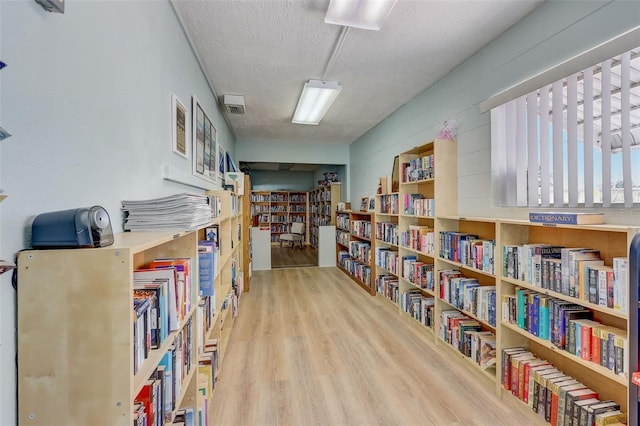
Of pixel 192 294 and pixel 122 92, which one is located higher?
pixel 122 92

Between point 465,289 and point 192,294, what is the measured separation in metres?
2.28

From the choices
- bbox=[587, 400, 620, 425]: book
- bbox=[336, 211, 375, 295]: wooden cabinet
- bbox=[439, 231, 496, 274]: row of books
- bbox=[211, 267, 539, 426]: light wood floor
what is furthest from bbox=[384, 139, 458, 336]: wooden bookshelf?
bbox=[587, 400, 620, 425]: book

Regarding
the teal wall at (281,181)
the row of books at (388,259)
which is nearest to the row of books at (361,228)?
the row of books at (388,259)

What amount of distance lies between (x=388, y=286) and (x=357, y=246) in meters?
1.34

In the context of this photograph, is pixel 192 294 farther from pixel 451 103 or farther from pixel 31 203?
pixel 451 103

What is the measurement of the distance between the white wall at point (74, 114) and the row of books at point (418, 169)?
8.40ft

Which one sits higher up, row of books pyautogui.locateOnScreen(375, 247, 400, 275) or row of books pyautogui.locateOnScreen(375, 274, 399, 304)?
row of books pyautogui.locateOnScreen(375, 247, 400, 275)

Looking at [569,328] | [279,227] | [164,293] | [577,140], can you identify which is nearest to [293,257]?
[279,227]

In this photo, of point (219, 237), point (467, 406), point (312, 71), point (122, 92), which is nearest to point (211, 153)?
point (219, 237)

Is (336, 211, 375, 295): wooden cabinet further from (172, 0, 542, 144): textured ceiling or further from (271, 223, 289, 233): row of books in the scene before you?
(271, 223, 289, 233): row of books

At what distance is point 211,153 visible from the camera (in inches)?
135

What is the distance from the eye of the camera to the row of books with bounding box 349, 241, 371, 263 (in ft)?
16.1

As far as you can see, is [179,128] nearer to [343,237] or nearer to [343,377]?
[343,377]

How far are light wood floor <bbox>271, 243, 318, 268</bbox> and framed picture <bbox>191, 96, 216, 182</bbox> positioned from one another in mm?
3632
